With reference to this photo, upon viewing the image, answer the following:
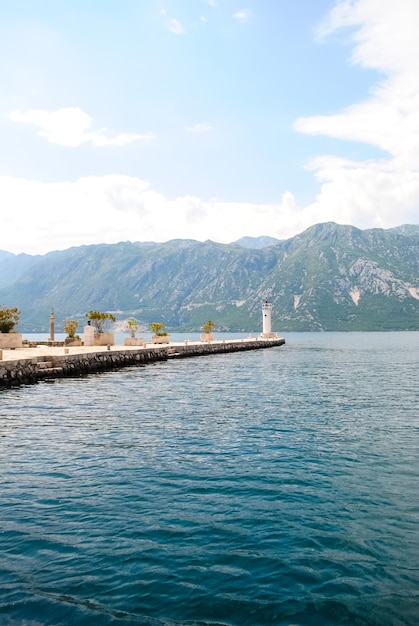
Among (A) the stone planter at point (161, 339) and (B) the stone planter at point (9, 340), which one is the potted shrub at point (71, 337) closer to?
(B) the stone planter at point (9, 340)

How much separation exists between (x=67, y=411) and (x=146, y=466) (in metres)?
12.2

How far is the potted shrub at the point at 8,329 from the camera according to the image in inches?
2373

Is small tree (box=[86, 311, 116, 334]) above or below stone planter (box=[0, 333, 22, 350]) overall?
above

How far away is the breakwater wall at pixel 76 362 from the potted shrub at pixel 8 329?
3574 mm

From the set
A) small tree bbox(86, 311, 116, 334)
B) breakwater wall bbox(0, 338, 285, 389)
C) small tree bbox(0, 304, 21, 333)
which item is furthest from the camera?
small tree bbox(86, 311, 116, 334)

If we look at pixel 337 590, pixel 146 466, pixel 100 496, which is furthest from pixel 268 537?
pixel 146 466

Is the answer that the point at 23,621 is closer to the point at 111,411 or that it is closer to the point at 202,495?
the point at 202,495

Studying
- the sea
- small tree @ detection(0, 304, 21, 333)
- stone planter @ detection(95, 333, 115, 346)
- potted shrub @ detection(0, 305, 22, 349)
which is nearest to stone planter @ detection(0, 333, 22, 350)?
potted shrub @ detection(0, 305, 22, 349)

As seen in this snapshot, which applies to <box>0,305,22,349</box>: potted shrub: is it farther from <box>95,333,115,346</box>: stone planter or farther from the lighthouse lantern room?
the lighthouse lantern room

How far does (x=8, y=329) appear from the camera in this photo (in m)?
61.7

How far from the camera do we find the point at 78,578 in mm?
8695

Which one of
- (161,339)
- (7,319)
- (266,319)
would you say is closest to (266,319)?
(266,319)

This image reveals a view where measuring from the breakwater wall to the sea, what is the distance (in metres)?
15.9

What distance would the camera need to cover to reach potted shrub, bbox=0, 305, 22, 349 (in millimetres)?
60281
